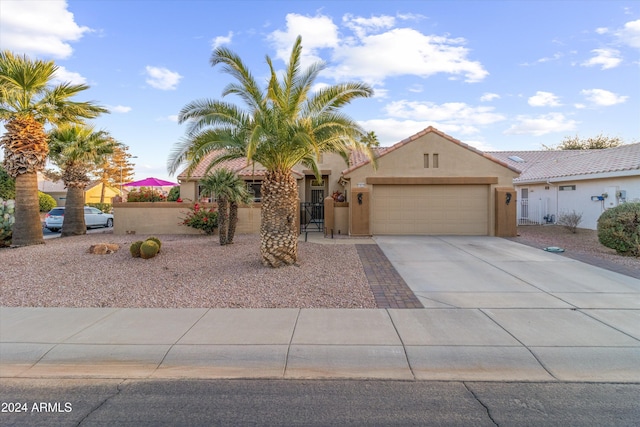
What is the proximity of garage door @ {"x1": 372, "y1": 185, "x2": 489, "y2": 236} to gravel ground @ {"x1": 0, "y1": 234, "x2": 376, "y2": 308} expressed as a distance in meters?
4.86

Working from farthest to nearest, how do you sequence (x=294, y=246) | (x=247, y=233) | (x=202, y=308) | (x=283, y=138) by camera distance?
(x=247, y=233), (x=294, y=246), (x=283, y=138), (x=202, y=308)

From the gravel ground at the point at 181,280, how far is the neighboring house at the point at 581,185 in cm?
1288

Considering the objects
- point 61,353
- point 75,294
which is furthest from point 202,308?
point 75,294

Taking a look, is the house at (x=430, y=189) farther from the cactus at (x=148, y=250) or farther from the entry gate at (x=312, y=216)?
the cactus at (x=148, y=250)

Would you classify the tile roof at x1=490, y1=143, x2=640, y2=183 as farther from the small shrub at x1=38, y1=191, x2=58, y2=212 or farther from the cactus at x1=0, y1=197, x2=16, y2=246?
the small shrub at x1=38, y1=191, x2=58, y2=212

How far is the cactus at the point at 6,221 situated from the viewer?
13.0m

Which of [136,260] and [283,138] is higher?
[283,138]

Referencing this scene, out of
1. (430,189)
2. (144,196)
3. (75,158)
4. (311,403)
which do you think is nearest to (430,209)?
(430,189)

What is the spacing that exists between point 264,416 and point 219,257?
748cm

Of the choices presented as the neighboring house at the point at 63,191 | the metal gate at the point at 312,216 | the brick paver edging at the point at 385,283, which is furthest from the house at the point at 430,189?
the neighboring house at the point at 63,191

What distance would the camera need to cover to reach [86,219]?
22.4 meters

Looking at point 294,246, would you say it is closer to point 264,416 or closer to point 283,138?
point 283,138

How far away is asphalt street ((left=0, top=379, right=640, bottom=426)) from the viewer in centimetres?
339

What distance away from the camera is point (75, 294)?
24.0ft
